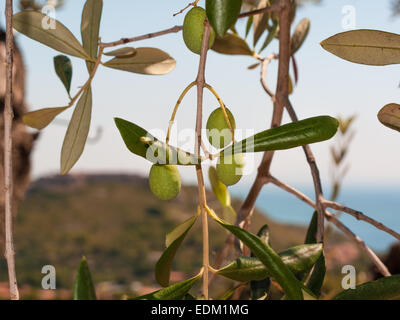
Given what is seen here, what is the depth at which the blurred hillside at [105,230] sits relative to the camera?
404 inches

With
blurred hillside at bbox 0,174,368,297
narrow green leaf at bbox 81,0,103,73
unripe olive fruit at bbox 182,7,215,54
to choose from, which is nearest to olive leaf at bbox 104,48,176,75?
narrow green leaf at bbox 81,0,103,73

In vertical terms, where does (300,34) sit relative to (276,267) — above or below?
above

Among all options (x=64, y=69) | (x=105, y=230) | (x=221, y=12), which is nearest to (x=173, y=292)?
(x=221, y=12)

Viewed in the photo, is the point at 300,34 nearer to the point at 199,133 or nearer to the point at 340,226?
the point at 340,226

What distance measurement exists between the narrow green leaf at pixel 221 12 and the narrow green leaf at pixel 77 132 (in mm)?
214

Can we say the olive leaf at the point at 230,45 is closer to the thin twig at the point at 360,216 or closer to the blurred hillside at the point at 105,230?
the thin twig at the point at 360,216

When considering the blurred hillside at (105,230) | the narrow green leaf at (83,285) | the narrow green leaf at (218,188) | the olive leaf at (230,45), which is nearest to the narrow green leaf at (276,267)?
the narrow green leaf at (83,285)

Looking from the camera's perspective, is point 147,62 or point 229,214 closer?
point 147,62

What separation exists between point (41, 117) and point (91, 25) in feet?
0.43

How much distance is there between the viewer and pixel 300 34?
2.52 ft

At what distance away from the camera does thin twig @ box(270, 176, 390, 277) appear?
51 centimetres

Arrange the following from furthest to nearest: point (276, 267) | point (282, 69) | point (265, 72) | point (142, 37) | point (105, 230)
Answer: point (105, 230)
point (265, 72)
point (282, 69)
point (142, 37)
point (276, 267)

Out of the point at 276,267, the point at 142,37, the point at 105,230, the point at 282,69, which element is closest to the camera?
the point at 276,267

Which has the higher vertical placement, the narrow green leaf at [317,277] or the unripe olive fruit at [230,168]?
the unripe olive fruit at [230,168]
